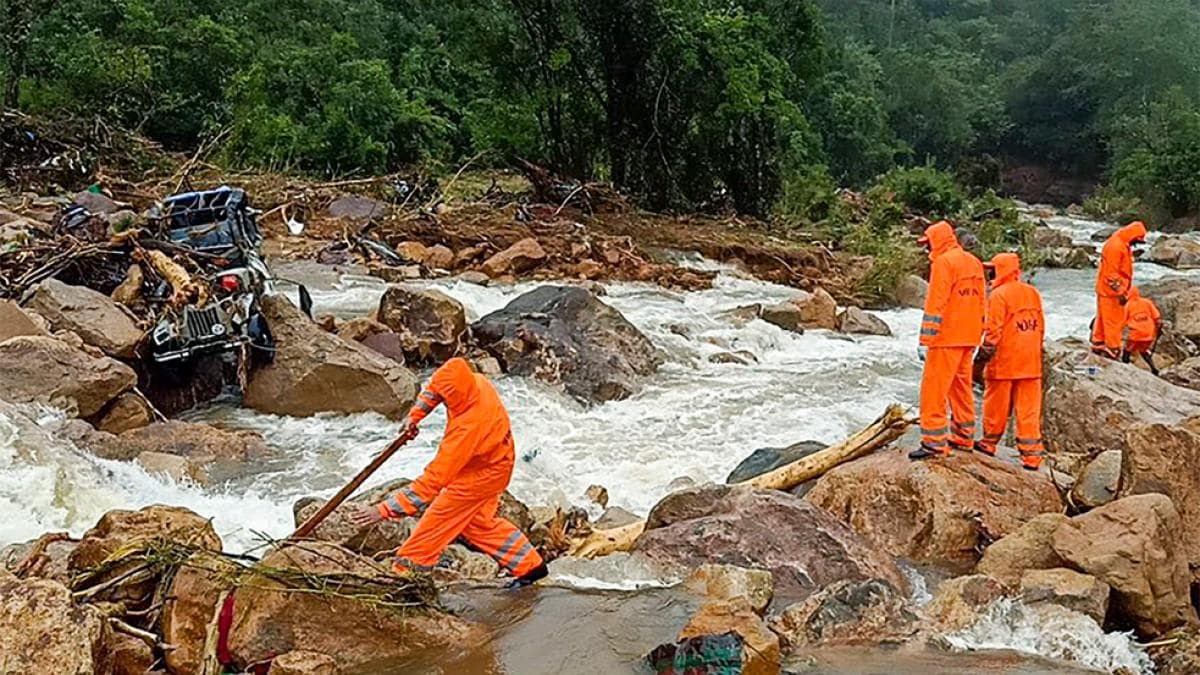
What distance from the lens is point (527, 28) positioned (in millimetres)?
21859

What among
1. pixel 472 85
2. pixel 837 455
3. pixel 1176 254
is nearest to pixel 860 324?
pixel 837 455

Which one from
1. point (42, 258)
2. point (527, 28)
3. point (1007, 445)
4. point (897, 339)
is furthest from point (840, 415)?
point (527, 28)

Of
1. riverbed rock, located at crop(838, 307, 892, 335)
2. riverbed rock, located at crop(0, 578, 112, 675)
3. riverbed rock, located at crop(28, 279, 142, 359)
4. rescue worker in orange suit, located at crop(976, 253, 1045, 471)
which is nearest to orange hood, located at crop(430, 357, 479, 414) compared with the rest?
riverbed rock, located at crop(0, 578, 112, 675)

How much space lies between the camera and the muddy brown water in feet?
15.7

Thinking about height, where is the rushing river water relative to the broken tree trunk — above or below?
below

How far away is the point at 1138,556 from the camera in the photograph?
5.68m

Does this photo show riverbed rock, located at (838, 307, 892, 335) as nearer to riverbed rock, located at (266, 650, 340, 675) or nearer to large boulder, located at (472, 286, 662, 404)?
large boulder, located at (472, 286, 662, 404)

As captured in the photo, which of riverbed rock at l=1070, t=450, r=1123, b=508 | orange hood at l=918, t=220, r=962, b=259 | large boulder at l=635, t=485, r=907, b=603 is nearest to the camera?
large boulder at l=635, t=485, r=907, b=603

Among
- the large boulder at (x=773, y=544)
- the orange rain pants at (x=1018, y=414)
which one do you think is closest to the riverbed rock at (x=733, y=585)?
the large boulder at (x=773, y=544)

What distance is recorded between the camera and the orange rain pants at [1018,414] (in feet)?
25.8

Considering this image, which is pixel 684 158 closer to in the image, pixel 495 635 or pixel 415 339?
pixel 415 339

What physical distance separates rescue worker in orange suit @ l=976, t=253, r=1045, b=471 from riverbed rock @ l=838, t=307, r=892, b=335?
22.1 feet

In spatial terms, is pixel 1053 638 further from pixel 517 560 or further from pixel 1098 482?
pixel 517 560

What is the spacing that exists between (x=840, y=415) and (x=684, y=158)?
43.5ft
